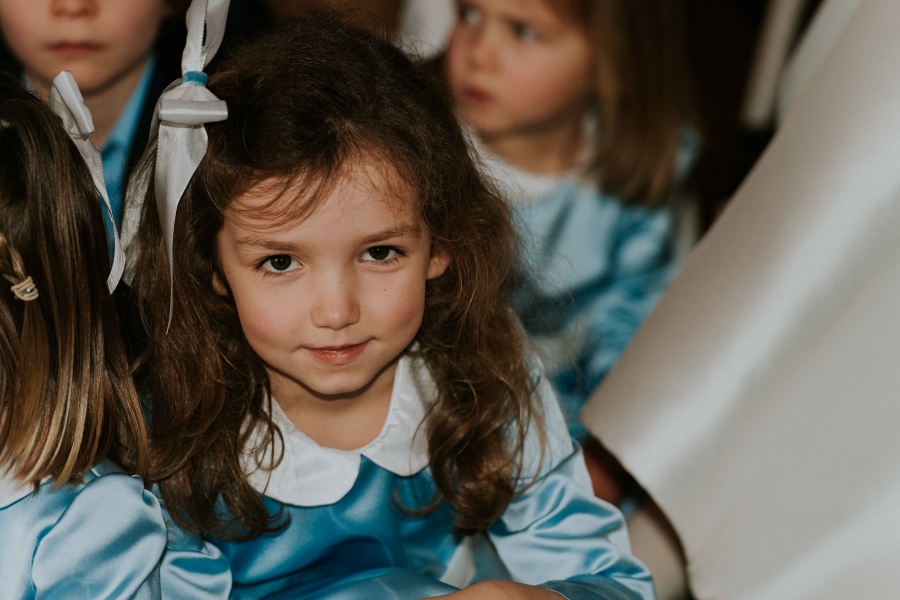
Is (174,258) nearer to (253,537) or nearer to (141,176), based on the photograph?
(141,176)

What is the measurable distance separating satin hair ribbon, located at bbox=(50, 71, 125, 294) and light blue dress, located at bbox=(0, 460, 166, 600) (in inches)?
6.0

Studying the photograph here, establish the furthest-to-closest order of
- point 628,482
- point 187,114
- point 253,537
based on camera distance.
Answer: point 628,482 → point 253,537 → point 187,114

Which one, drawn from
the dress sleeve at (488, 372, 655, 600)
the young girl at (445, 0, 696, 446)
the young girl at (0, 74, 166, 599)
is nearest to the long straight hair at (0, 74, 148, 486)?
the young girl at (0, 74, 166, 599)

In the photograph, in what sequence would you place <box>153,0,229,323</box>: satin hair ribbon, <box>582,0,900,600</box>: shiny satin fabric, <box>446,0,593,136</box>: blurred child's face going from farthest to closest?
<box>446,0,593,136</box>: blurred child's face < <box>582,0,900,600</box>: shiny satin fabric < <box>153,0,229,323</box>: satin hair ribbon

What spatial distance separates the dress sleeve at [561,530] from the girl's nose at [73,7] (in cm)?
51

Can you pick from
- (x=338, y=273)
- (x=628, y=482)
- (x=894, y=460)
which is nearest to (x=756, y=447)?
(x=894, y=460)

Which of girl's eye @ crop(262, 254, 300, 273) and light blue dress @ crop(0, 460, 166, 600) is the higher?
girl's eye @ crop(262, 254, 300, 273)

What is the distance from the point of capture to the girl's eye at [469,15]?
127 centimetres

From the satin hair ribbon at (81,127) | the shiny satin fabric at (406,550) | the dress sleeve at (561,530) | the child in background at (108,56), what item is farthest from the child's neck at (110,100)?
the dress sleeve at (561,530)

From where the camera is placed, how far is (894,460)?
30.1 inches

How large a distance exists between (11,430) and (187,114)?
262 millimetres

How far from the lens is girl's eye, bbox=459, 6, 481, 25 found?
4.16 ft

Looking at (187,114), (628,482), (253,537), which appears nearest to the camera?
(187,114)

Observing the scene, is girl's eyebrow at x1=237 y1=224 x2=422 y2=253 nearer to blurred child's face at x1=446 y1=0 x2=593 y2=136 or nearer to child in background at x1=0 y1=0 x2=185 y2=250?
Result: child in background at x1=0 y1=0 x2=185 y2=250
